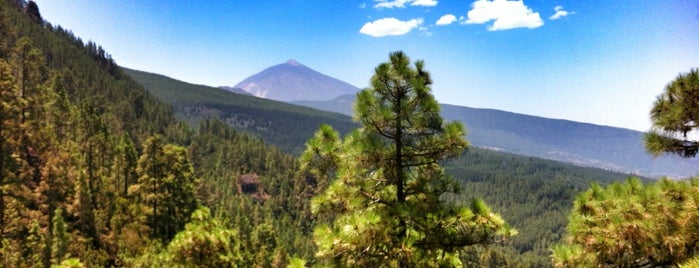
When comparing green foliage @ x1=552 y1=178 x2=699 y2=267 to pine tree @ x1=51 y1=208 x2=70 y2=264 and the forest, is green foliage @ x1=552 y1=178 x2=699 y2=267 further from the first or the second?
pine tree @ x1=51 y1=208 x2=70 y2=264

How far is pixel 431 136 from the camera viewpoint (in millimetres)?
9016

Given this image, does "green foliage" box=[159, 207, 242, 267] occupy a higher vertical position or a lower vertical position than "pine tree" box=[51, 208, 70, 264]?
higher

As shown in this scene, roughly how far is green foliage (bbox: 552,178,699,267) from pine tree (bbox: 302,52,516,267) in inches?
86.8

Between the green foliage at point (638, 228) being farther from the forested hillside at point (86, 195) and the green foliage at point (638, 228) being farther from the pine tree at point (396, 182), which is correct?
the forested hillside at point (86, 195)

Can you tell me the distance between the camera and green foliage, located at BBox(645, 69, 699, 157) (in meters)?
8.16

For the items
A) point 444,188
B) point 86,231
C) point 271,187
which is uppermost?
point 444,188

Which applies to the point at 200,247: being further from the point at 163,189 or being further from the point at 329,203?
the point at 163,189

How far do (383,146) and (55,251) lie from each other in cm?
4224

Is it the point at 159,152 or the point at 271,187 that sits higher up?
the point at 159,152

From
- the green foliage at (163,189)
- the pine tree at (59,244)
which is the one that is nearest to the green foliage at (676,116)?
the green foliage at (163,189)

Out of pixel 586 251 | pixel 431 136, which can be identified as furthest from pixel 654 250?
pixel 431 136

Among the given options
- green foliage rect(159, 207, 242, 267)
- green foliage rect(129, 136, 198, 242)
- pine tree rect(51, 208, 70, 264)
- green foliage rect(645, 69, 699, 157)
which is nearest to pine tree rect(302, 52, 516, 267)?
green foliage rect(645, 69, 699, 157)

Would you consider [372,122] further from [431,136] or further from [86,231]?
[86,231]

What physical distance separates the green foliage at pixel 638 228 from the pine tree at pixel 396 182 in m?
2.20
